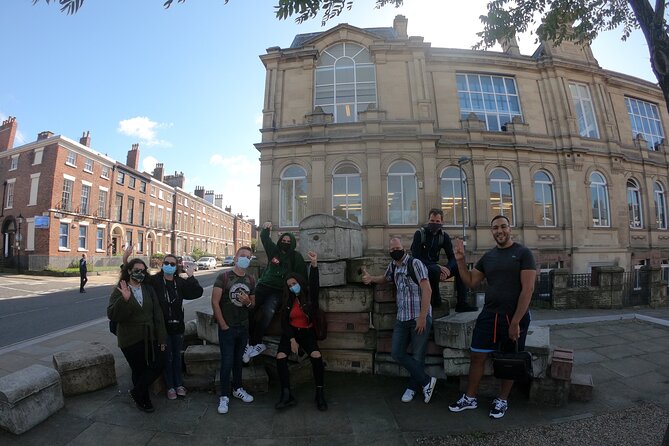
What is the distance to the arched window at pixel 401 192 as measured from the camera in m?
15.6

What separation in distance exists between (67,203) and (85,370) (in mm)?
29794

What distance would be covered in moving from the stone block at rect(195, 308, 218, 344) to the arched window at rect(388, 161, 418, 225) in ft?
37.4

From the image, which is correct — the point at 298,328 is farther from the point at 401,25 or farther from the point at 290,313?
the point at 401,25

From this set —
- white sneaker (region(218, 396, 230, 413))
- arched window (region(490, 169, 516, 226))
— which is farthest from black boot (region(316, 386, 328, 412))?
arched window (region(490, 169, 516, 226))

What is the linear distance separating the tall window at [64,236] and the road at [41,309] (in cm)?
771

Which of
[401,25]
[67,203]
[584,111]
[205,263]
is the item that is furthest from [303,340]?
[205,263]

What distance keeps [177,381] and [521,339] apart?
4.28 m

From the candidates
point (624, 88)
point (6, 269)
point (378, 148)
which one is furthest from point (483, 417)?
point (6, 269)

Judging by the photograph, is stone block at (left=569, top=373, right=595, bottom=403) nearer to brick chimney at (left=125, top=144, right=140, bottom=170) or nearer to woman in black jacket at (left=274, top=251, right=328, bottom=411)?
woman in black jacket at (left=274, top=251, right=328, bottom=411)

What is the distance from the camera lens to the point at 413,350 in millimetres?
4156

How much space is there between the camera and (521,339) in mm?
3607

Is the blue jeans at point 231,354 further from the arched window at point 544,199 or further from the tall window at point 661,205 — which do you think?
the tall window at point 661,205

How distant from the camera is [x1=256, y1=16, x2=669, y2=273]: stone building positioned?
15.6 m

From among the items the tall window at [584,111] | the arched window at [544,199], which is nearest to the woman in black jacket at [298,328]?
the arched window at [544,199]
